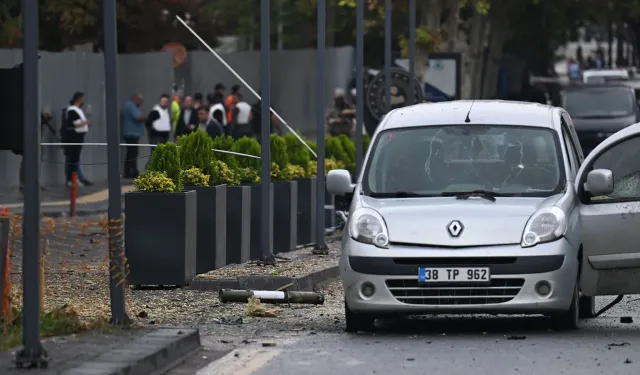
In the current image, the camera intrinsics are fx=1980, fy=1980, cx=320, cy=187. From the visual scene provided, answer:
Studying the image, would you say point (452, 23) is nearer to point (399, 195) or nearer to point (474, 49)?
point (474, 49)

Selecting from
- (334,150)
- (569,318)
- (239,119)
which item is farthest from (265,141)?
(239,119)

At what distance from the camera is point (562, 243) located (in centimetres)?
1327

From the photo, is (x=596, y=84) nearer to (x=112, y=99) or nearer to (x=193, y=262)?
(x=193, y=262)

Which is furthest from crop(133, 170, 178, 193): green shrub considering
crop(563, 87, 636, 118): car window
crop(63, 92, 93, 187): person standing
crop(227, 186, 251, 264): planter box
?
crop(563, 87, 636, 118): car window

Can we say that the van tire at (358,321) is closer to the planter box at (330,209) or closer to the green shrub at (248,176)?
the green shrub at (248,176)

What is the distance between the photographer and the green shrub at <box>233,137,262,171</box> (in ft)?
69.5

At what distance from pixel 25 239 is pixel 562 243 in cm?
410

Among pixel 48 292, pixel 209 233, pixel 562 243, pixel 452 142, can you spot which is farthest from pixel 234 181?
pixel 562 243

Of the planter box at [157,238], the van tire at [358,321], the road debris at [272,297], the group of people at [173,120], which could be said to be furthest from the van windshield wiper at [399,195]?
the group of people at [173,120]

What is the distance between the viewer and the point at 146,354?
11219 mm

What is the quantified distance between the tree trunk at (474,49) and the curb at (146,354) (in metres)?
40.9

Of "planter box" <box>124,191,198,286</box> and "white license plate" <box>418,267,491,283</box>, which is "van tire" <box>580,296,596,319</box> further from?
"planter box" <box>124,191,198,286</box>

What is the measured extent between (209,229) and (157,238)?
1249mm

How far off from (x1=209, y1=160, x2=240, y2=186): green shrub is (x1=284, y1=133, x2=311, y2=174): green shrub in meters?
3.76
